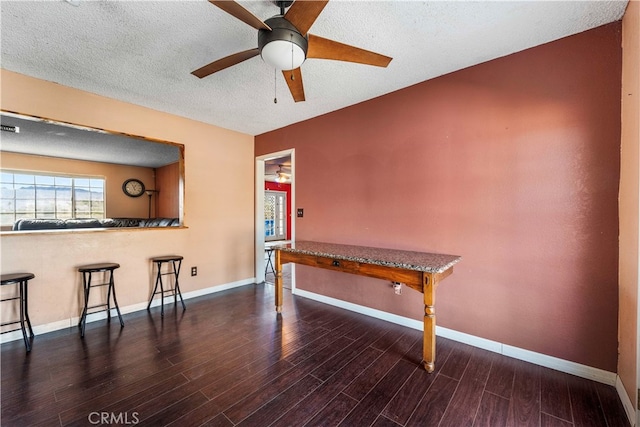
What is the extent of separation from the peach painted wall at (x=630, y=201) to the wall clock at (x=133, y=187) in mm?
6482

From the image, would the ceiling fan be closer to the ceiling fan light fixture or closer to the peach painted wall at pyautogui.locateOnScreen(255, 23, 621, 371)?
the ceiling fan light fixture

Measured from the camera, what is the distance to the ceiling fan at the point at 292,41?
129 cm

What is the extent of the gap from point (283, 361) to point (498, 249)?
2055 millimetres

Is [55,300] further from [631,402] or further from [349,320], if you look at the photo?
[631,402]

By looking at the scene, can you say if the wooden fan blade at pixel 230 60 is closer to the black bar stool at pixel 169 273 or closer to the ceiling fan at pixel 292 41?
the ceiling fan at pixel 292 41

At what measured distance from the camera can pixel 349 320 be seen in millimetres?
2826

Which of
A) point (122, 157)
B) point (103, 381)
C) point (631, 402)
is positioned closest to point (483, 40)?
point (631, 402)

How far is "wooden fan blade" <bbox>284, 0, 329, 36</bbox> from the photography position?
127 cm

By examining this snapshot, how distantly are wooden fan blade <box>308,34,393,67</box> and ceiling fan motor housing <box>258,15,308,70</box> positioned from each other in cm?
8

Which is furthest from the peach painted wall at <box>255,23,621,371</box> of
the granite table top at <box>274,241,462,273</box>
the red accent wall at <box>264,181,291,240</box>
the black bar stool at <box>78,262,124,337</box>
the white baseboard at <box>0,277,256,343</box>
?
the red accent wall at <box>264,181,291,240</box>

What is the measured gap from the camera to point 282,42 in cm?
141

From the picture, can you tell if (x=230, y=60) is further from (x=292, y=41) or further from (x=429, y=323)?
(x=429, y=323)

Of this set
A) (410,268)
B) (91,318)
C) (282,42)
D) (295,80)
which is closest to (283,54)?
(282,42)

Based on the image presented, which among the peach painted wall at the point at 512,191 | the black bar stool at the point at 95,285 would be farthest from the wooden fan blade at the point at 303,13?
the black bar stool at the point at 95,285
